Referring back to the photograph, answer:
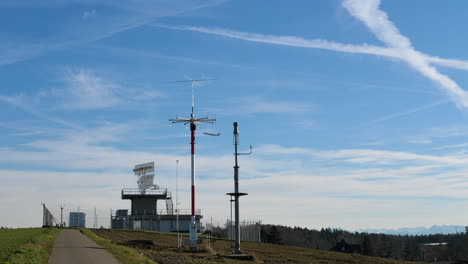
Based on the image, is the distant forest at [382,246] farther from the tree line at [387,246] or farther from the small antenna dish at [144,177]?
the small antenna dish at [144,177]

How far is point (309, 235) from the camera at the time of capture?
182875mm

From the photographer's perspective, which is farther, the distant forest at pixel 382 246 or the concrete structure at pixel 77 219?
the distant forest at pixel 382 246

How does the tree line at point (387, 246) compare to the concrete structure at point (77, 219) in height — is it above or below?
below

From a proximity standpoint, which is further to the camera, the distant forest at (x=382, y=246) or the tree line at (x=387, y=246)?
the tree line at (x=387, y=246)

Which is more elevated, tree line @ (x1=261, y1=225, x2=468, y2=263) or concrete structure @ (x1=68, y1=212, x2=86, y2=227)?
concrete structure @ (x1=68, y1=212, x2=86, y2=227)

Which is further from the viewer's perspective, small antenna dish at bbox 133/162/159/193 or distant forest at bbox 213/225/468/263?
distant forest at bbox 213/225/468/263

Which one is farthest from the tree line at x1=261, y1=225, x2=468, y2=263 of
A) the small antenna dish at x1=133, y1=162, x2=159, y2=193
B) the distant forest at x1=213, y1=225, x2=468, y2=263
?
the small antenna dish at x1=133, y1=162, x2=159, y2=193

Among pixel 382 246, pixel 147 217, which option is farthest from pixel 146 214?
pixel 382 246

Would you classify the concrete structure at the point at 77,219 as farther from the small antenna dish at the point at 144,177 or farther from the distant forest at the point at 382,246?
the distant forest at the point at 382,246

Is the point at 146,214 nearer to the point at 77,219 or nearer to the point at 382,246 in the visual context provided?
the point at 77,219

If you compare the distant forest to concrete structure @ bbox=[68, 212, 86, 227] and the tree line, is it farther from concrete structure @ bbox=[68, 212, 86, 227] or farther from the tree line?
concrete structure @ bbox=[68, 212, 86, 227]

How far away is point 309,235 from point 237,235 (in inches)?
5817

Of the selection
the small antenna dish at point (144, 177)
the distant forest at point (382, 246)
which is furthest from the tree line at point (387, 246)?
the small antenna dish at point (144, 177)

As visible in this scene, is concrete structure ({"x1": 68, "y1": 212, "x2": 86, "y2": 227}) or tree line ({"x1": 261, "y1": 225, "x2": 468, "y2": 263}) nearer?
concrete structure ({"x1": 68, "y1": 212, "x2": 86, "y2": 227})
